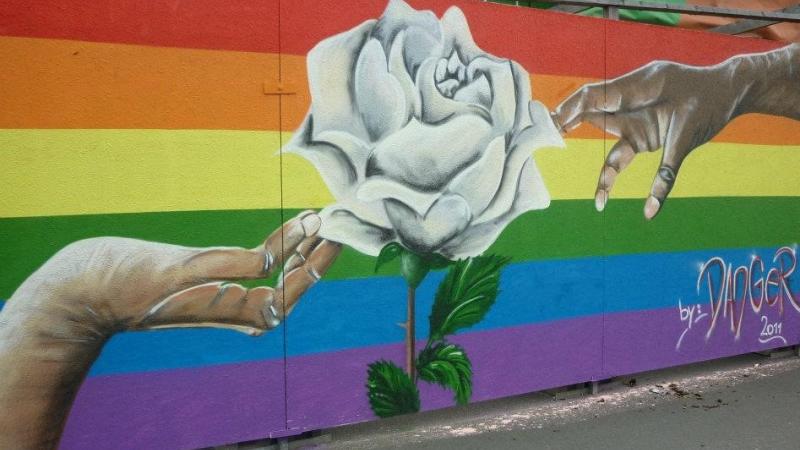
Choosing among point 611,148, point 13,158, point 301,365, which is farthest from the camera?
point 611,148

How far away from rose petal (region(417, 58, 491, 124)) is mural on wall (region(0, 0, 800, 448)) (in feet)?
0.04

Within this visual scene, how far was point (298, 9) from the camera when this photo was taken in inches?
143

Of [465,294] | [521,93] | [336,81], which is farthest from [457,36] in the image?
[465,294]

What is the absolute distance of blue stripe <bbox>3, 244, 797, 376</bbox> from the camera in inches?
136

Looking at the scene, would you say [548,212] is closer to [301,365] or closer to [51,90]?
[301,365]

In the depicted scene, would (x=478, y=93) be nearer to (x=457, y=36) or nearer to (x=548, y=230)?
(x=457, y=36)

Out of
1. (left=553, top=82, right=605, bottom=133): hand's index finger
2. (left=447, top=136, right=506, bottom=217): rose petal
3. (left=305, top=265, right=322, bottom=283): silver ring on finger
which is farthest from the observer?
(left=553, top=82, right=605, bottom=133): hand's index finger

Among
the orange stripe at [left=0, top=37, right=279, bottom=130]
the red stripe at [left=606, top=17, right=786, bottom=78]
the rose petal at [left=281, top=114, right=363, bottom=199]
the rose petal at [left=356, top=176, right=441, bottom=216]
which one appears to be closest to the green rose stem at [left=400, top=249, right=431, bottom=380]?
the rose petal at [left=356, top=176, right=441, bottom=216]

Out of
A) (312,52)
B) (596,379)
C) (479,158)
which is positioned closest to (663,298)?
(596,379)

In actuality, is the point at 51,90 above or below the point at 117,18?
below

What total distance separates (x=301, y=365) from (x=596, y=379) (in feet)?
6.81

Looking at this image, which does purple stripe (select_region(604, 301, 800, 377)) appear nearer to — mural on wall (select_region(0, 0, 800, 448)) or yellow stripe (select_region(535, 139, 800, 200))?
mural on wall (select_region(0, 0, 800, 448))

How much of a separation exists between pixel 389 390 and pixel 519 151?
1.61m

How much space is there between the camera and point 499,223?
4215 mm
